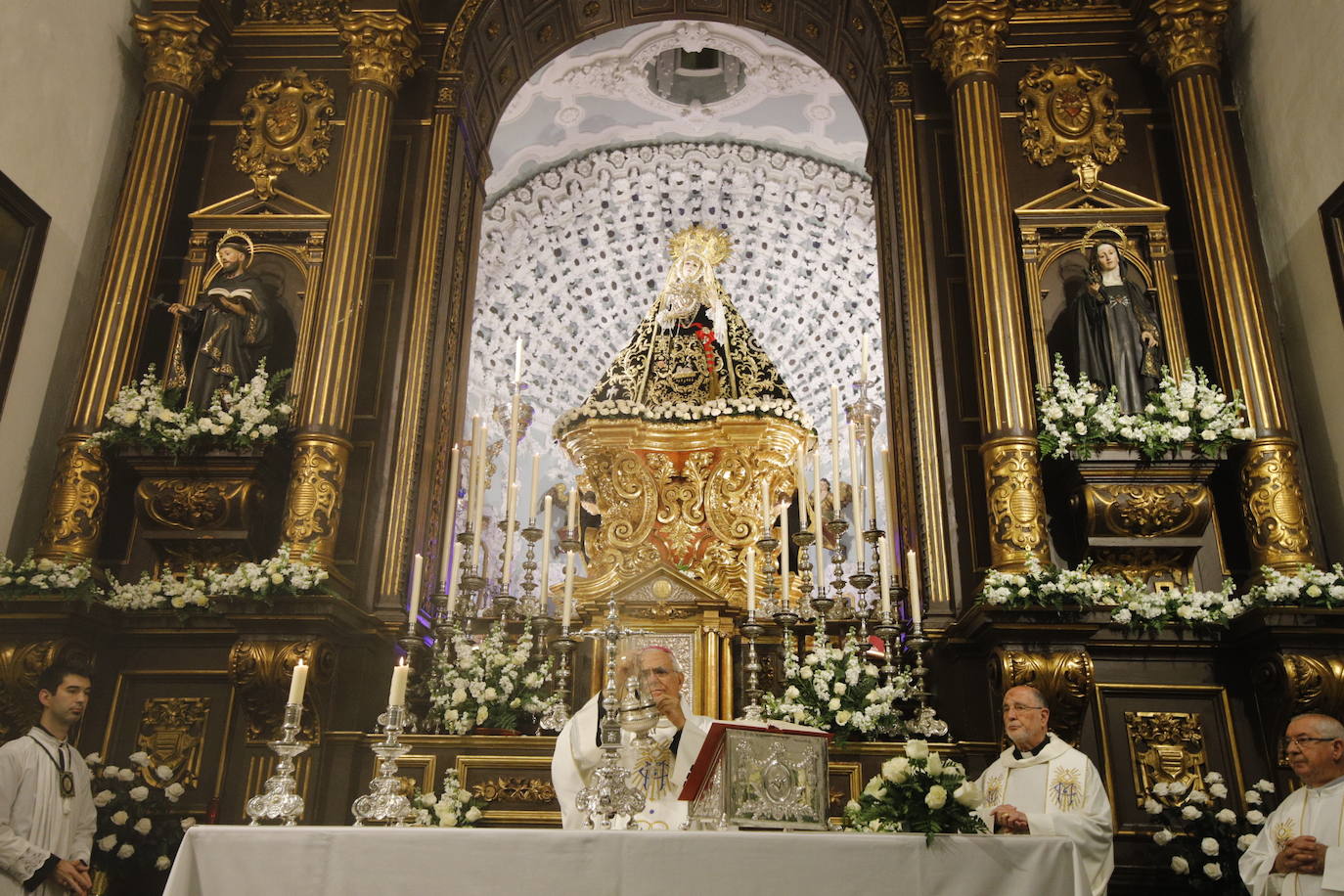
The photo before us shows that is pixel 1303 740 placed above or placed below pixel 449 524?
below

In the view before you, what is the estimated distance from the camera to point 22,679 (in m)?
6.12

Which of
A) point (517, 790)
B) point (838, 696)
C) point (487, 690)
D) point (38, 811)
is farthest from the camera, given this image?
point (487, 690)

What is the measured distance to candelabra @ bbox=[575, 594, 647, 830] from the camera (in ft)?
12.7

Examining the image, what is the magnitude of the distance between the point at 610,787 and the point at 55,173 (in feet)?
19.2

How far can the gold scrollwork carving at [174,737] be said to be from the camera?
20.7 feet

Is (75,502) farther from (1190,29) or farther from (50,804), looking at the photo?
(1190,29)

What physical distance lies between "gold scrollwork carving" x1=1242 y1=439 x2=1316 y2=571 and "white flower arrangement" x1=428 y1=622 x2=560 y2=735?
4.05 m

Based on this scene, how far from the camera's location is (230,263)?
25.6ft

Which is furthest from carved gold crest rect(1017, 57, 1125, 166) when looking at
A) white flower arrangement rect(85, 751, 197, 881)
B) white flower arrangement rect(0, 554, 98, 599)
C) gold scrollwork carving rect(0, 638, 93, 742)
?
gold scrollwork carving rect(0, 638, 93, 742)

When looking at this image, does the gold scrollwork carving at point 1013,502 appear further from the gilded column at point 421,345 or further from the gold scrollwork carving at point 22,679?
the gold scrollwork carving at point 22,679

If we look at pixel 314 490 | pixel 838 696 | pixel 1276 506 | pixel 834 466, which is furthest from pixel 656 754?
pixel 1276 506

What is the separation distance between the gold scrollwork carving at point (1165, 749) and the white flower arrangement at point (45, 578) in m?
5.66

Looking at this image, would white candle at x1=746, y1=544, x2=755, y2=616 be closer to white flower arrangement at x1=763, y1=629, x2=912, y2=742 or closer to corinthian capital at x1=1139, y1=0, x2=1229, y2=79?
white flower arrangement at x1=763, y1=629, x2=912, y2=742

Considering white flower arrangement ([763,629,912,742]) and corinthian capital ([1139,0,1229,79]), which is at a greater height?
corinthian capital ([1139,0,1229,79])
